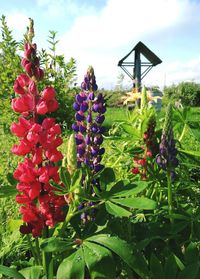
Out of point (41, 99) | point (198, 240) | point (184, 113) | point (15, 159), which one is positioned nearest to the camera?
point (41, 99)

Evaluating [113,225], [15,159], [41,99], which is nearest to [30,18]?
[41,99]

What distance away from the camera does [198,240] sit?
149 cm

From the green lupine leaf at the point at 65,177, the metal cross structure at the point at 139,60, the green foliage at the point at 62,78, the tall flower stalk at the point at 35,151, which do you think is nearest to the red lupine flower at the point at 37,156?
the tall flower stalk at the point at 35,151

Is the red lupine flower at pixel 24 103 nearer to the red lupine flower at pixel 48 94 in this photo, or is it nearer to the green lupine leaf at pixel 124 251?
the red lupine flower at pixel 48 94

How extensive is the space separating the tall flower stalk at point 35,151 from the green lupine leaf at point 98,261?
0.21 m

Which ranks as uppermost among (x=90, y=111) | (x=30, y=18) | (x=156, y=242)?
(x=30, y=18)

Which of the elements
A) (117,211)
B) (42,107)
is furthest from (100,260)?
(42,107)

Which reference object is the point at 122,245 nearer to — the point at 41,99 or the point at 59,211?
the point at 59,211

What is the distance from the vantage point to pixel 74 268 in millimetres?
1104

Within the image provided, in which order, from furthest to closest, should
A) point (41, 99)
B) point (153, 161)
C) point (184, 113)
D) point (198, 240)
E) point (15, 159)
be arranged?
1. point (15, 159)
2. point (184, 113)
3. point (153, 161)
4. point (198, 240)
5. point (41, 99)

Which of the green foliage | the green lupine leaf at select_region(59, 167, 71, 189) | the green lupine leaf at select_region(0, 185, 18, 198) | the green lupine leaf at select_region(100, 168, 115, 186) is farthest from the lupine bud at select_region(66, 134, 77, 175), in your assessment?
the green foliage

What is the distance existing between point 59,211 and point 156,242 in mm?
422

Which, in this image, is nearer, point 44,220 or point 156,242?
point 44,220

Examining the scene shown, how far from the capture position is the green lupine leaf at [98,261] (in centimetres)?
109
